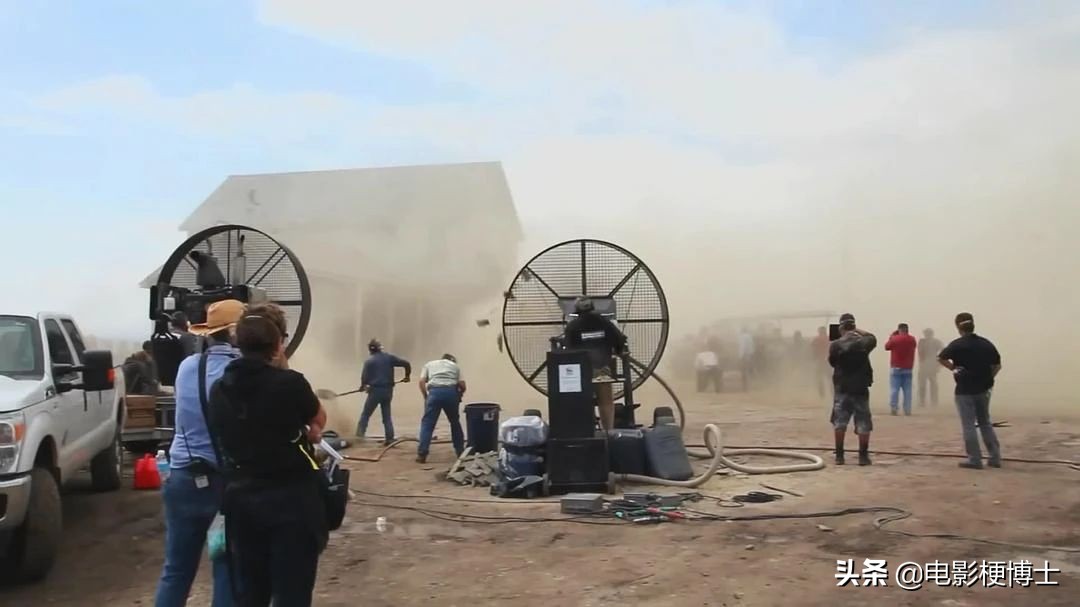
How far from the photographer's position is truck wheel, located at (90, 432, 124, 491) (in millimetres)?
8133

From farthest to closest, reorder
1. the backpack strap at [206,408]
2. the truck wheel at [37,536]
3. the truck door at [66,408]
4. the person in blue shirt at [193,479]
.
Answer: the truck door at [66,408]
the truck wheel at [37,536]
the person in blue shirt at [193,479]
the backpack strap at [206,408]

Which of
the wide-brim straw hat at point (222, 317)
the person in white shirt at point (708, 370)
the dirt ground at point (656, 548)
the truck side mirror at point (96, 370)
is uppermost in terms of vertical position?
the wide-brim straw hat at point (222, 317)

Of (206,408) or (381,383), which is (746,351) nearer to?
(381,383)

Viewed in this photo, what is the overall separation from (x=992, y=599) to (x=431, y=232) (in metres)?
20.0

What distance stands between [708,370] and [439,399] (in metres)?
10.4

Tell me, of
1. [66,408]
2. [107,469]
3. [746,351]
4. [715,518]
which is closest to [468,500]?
[715,518]

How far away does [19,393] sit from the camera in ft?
19.0

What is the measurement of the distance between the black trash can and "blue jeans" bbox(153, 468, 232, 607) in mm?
6237

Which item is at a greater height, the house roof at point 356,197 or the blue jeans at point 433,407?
the house roof at point 356,197

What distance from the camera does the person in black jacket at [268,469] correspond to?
3.31m

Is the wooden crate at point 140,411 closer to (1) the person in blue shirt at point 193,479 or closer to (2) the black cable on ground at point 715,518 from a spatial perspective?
(2) the black cable on ground at point 715,518

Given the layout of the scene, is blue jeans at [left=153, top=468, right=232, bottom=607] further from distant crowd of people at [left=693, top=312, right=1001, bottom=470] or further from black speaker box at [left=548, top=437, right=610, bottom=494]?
distant crowd of people at [left=693, top=312, right=1001, bottom=470]

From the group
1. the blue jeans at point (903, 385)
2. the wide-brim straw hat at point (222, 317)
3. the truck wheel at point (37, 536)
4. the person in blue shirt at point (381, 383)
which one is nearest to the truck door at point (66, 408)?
the truck wheel at point (37, 536)

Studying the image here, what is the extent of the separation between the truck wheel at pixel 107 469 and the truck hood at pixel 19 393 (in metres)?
2.11
